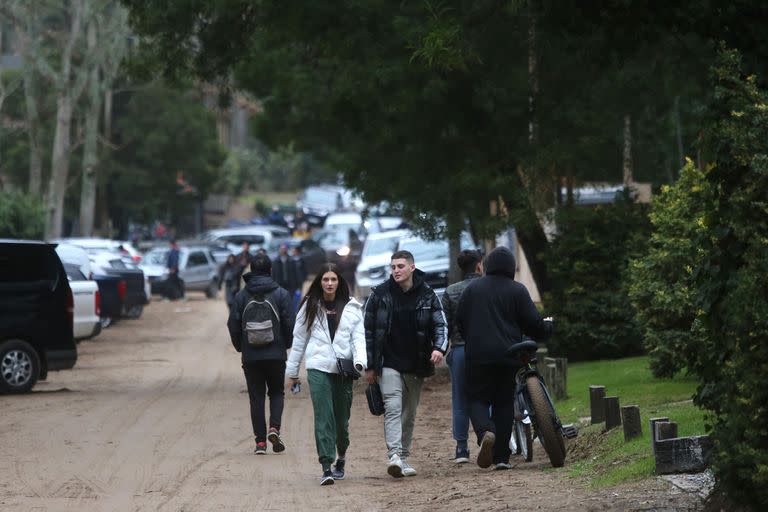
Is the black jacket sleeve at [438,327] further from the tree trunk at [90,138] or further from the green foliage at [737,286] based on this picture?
the tree trunk at [90,138]

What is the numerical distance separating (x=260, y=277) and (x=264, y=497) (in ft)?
10.5

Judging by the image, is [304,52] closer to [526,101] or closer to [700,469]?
[526,101]

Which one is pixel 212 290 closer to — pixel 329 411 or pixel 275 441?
pixel 275 441

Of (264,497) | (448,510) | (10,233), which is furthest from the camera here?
(10,233)

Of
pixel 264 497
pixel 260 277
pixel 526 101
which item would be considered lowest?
pixel 264 497

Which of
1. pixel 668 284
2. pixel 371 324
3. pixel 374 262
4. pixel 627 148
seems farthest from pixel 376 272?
pixel 371 324

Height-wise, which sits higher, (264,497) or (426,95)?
(426,95)

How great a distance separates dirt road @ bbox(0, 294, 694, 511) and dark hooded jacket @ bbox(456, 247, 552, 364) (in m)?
1.00

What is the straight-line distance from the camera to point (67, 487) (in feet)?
38.4

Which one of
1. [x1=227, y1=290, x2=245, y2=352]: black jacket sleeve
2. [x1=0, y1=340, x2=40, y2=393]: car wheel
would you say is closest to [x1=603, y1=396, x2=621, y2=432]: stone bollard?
[x1=227, y1=290, x2=245, y2=352]: black jacket sleeve

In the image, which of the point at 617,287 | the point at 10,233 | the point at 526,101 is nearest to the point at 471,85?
the point at 526,101

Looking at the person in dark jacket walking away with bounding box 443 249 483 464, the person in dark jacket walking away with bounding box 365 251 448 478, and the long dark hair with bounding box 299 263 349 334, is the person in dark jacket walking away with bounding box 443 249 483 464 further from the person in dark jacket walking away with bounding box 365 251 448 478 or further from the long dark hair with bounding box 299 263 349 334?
the long dark hair with bounding box 299 263 349 334

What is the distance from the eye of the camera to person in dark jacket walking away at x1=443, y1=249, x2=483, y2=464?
42.7ft

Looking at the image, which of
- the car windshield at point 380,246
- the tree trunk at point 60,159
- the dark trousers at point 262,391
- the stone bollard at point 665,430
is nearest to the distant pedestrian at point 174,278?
the tree trunk at point 60,159
